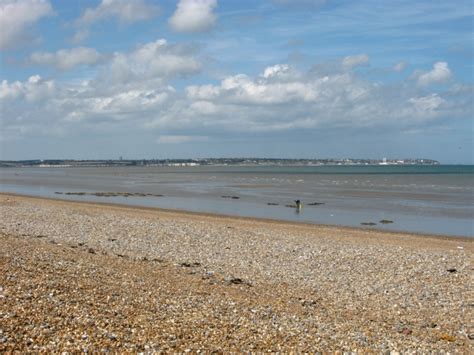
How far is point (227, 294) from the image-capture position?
12391 mm

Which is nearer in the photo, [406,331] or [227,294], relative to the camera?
[406,331]

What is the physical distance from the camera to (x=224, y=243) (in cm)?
2111

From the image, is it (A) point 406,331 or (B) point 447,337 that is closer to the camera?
(B) point 447,337

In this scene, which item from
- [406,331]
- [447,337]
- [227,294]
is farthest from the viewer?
[227,294]

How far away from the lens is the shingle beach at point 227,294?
348 inches

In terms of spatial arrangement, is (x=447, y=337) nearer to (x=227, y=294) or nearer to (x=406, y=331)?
(x=406, y=331)

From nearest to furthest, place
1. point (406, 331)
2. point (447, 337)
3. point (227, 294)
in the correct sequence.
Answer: point (447, 337), point (406, 331), point (227, 294)

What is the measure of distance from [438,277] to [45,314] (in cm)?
1094

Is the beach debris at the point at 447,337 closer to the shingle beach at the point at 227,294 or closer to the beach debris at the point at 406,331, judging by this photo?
the shingle beach at the point at 227,294

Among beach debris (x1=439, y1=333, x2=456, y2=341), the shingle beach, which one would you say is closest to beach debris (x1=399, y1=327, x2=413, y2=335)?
the shingle beach

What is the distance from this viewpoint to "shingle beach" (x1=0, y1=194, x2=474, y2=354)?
8828 millimetres

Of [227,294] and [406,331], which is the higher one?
[227,294]

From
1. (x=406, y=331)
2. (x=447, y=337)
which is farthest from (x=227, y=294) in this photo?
(x=447, y=337)

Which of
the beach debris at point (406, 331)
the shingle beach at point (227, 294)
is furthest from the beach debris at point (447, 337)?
the beach debris at point (406, 331)
